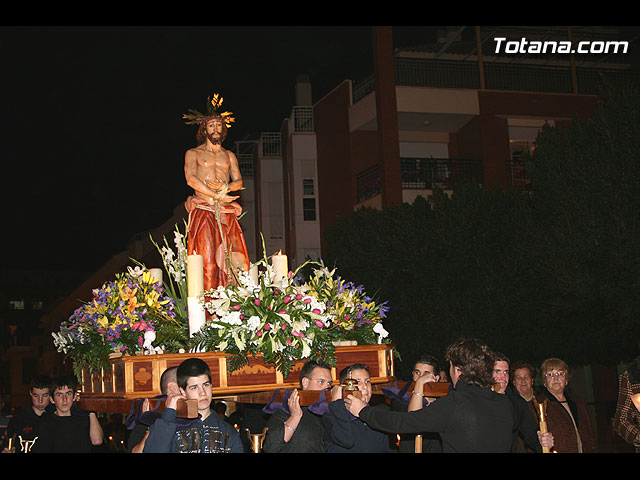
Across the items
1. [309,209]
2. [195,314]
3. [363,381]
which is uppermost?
[309,209]

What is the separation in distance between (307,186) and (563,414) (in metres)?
19.1

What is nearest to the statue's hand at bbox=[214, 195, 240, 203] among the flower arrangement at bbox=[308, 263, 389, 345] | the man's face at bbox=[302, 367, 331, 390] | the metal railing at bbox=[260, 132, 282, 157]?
the flower arrangement at bbox=[308, 263, 389, 345]

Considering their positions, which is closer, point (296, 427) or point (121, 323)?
point (296, 427)

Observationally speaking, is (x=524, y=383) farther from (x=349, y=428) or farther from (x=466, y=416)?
(x=466, y=416)

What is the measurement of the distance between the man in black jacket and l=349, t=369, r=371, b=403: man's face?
612mm

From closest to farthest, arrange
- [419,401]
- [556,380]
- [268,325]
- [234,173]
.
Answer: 1. [419,401]
2. [268,325]
3. [556,380]
4. [234,173]

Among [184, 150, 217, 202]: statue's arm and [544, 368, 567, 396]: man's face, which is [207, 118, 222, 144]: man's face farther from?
[544, 368, 567, 396]: man's face

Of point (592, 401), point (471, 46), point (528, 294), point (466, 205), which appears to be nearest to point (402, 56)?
point (471, 46)

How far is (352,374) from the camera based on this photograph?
4.81 metres

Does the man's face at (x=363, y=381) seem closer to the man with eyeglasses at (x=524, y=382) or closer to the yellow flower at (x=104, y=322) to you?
the yellow flower at (x=104, y=322)

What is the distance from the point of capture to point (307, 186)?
82.8 ft

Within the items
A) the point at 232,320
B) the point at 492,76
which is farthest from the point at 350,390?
the point at 492,76

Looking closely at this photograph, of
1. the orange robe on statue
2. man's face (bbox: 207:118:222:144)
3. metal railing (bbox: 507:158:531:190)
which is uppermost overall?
metal railing (bbox: 507:158:531:190)

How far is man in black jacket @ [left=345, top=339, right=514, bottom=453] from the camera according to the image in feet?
12.5
